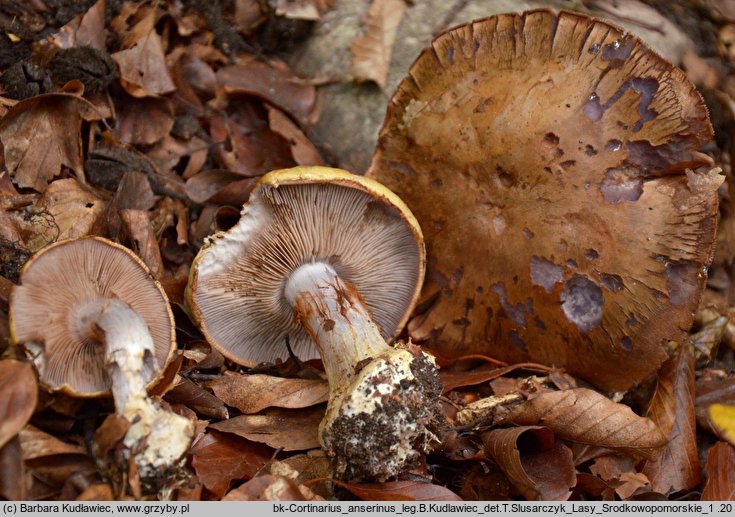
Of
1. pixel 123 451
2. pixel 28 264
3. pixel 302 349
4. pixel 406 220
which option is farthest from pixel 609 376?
pixel 28 264

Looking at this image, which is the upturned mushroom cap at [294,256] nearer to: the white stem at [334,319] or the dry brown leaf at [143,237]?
the white stem at [334,319]

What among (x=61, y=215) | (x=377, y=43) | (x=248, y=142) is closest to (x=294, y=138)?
(x=248, y=142)

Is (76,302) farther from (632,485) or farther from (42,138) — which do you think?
(632,485)

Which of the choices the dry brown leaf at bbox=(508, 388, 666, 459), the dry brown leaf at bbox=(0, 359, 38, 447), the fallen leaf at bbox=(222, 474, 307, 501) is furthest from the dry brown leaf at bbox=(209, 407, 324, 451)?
the dry brown leaf at bbox=(508, 388, 666, 459)

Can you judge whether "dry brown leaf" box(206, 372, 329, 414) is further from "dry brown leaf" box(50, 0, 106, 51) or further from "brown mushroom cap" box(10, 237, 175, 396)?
"dry brown leaf" box(50, 0, 106, 51)

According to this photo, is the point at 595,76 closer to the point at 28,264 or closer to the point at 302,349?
the point at 302,349

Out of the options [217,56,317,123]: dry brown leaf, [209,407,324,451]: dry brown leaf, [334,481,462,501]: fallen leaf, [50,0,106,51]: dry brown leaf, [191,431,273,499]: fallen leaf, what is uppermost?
[50,0,106,51]: dry brown leaf

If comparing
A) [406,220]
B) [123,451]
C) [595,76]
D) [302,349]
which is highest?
[595,76]
